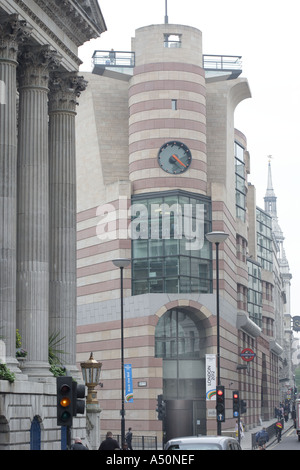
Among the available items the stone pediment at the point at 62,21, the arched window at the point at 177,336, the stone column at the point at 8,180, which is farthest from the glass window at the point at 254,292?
the stone column at the point at 8,180

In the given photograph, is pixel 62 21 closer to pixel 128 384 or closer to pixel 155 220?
pixel 128 384

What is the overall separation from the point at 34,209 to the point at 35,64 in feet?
18.5

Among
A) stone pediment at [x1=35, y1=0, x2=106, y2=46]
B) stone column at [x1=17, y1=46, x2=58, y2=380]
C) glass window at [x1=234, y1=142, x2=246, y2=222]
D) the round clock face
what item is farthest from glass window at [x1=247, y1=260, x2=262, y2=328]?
stone column at [x1=17, y1=46, x2=58, y2=380]

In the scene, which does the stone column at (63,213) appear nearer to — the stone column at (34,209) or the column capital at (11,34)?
the stone column at (34,209)

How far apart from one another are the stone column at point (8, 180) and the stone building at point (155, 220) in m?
44.8

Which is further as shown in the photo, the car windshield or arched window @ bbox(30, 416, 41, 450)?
arched window @ bbox(30, 416, 41, 450)

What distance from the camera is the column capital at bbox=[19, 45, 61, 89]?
116ft

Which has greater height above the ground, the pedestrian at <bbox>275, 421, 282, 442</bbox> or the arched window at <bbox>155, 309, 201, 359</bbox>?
the arched window at <bbox>155, 309, 201, 359</bbox>

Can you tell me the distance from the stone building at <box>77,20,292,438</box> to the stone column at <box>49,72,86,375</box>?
3888 centimetres

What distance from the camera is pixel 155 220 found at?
258ft

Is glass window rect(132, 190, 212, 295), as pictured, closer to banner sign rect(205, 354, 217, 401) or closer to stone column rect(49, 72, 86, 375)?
banner sign rect(205, 354, 217, 401)

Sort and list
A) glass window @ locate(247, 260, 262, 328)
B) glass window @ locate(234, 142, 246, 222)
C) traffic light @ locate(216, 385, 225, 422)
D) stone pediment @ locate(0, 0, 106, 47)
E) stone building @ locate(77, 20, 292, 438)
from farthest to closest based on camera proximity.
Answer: glass window @ locate(247, 260, 262, 328) < glass window @ locate(234, 142, 246, 222) < stone building @ locate(77, 20, 292, 438) < traffic light @ locate(216, 385, 225, 422) < stone pediment @ locate(0, 0, 106, 47)

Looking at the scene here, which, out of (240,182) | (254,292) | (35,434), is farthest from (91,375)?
(254,292)

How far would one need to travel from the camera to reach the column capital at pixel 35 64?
3547cm
